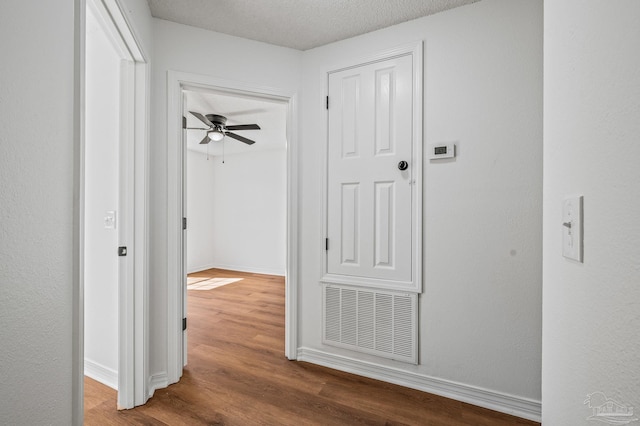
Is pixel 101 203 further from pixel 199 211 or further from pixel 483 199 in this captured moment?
pixel 199 211

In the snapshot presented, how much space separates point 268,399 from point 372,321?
0.84 metres

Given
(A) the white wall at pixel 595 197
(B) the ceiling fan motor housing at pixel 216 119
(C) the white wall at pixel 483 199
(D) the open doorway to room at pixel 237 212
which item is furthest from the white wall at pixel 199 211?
(A) the white wall at pixel 595 197

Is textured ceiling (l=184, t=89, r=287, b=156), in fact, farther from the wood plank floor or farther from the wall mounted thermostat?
the wood plank floor

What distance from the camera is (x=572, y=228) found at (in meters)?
0.57

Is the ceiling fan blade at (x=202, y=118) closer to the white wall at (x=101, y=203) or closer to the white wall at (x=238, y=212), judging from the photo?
the white wall at (x=101, y=203)

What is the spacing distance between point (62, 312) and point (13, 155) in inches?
19.6

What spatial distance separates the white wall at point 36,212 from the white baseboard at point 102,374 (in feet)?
3.93

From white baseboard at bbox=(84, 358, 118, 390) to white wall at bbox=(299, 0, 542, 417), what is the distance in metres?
1.85

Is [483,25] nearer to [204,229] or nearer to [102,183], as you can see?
[102,183]

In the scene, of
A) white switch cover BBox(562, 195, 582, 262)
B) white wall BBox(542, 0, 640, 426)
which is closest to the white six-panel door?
white wall BBox(542, 0, 640, 426)

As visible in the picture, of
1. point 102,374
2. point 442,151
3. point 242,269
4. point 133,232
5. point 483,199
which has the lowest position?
point 242,269

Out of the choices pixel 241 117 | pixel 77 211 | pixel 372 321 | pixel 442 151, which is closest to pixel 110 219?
pixel 77 211

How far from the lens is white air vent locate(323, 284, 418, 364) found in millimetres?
2076

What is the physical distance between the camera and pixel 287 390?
2004 millimetres
